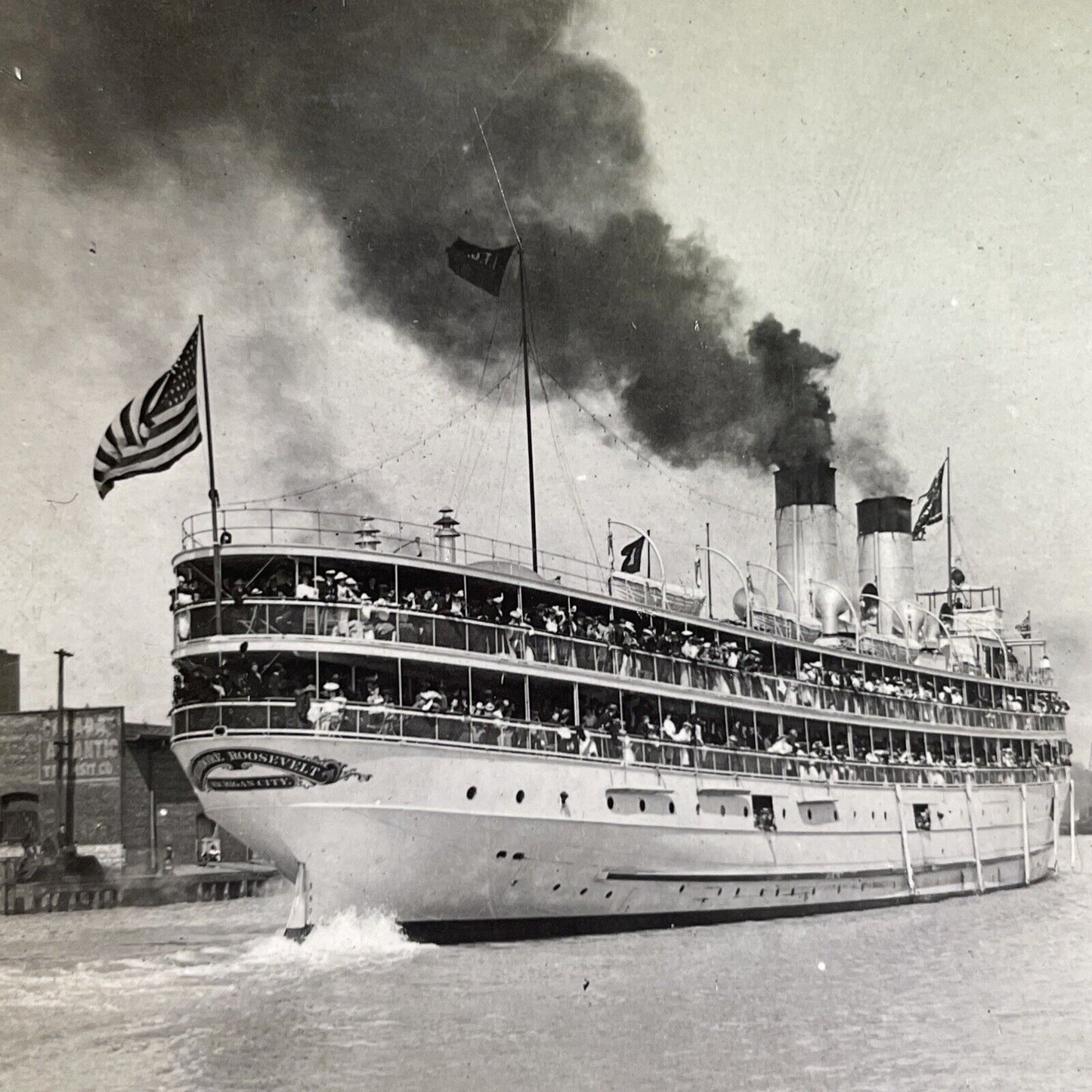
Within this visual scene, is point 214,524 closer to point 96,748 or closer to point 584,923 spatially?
point 584,923

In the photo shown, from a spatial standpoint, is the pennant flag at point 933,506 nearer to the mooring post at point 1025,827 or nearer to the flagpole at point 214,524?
the mooring post at point 1025,827

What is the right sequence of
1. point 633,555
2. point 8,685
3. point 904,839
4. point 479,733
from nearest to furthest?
point 479,733 < point 633,555 < point 904,839 < point 8,685

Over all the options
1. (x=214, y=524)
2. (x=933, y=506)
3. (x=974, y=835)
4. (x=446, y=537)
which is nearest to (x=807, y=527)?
(x=933, y=506)

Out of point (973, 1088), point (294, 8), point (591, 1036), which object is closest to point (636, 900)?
point (591, 1036)

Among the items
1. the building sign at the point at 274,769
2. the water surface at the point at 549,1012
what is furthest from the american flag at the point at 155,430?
the water surface at the point at 549,1012

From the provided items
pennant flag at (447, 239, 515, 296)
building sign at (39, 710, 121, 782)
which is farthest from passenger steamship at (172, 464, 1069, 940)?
building sign at (39, 710, 121, 782)

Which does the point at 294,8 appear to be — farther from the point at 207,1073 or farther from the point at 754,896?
the point at 754,896

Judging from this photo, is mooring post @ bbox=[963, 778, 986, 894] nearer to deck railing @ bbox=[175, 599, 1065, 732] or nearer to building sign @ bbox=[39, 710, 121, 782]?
deck railing @ bbox=[175, 599, 1065, 732]
